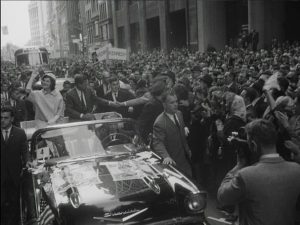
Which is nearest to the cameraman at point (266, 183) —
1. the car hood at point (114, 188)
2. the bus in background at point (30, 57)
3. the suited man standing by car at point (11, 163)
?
the car hood at point (114, 188)

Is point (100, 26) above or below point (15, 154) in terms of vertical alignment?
above

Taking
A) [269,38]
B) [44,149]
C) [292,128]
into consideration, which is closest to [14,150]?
[44,149]

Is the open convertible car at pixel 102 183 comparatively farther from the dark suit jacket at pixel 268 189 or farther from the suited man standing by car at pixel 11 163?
the dark suit jacket at pixel 268 189

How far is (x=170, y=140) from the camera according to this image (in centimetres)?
576

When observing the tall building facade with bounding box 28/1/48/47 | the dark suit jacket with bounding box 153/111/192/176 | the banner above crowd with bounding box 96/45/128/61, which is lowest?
the dark suit jacket with bounding box 153/111/192/176

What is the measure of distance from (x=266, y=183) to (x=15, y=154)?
3795 mm

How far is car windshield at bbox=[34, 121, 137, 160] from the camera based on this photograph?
5660 millimetres

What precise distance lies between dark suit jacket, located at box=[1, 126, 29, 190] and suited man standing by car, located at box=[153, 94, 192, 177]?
1.76m

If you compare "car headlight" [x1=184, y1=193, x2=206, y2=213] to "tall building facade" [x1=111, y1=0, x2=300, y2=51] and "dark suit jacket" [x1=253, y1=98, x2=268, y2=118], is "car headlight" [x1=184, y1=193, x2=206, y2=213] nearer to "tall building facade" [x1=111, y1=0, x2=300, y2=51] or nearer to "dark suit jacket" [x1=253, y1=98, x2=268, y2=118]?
"dark suit jacket" [x1=253, y1=98, x2=268, y2=118]

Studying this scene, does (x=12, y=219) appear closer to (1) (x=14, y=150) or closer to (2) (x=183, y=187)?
(1) (x=14, y=150)

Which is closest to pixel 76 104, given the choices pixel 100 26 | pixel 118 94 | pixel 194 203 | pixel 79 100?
pixel 79 100

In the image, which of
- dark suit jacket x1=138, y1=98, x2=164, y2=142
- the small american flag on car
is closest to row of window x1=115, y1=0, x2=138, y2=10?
dark suit jacket x1=138, y1=98, x2=164, y2=142

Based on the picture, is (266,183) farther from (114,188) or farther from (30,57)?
(30,57)

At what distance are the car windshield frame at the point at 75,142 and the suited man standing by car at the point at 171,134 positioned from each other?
1.38 ft
